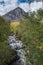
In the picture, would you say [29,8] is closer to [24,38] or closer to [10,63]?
[10,63]

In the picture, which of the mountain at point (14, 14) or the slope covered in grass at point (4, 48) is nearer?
the slope covered in grass at point (4, 48)

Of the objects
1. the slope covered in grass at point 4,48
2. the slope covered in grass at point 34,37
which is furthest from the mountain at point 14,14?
the slope covered in grass at point 34,37

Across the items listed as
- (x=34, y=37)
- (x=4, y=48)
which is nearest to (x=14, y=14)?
(x=4, y=48)

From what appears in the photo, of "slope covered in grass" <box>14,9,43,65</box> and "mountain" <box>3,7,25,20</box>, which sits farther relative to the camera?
"mountain" <box>3,7,25,20</box>

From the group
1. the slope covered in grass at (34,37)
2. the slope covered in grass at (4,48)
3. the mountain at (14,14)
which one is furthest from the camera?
the mountain at (14,14)

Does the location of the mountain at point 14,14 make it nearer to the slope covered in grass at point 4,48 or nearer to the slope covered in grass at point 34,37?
the slope covered in grass at point 4,48

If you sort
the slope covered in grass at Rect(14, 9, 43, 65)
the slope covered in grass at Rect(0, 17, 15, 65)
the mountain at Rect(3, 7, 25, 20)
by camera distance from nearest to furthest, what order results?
the slope covered in grass at Rect(14, 9, 43, 65)
the slope covered in grass at Rect(0, 17, 15, 65)
the mountain at Rect(3, 7, 25, 20)

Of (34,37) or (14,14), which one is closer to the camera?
(34,37)

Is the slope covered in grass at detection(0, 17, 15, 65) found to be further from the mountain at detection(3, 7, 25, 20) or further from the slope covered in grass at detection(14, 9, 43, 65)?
the mountain at detection(3, 7, 25, 20)

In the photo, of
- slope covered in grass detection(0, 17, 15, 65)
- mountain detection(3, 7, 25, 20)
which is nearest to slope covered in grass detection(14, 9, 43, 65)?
slope covered in grass detection(0, 17, 15, 65)

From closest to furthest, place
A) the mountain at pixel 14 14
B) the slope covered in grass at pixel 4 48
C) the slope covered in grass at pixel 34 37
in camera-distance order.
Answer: the slope covered in grass at pixel 34 37
the slope covered in grass at pixel 4 48
the mountain at pixel 14 14

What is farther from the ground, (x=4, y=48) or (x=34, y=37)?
(x=34, y=37)

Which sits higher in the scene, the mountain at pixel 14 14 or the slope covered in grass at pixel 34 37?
the slope covered in grass at pixel 34 37

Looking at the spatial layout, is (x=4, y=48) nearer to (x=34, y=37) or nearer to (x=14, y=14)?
(x=34, y=37)
